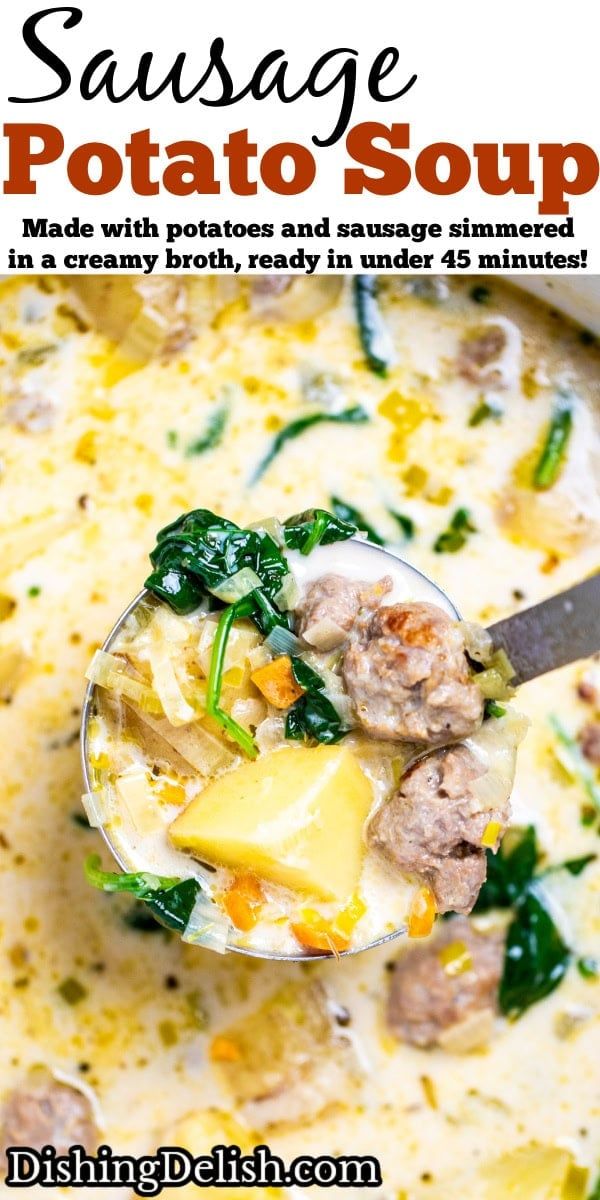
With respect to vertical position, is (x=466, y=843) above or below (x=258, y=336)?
below

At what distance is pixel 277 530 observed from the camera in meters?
3.77

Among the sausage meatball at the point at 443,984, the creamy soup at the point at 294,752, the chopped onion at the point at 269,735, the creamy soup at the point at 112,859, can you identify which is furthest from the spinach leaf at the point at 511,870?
the chopped onion at the point at 269,735

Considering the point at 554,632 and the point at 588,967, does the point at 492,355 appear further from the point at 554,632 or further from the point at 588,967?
the point at 588,967

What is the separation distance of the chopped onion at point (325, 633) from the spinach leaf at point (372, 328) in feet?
5.86

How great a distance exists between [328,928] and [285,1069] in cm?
138

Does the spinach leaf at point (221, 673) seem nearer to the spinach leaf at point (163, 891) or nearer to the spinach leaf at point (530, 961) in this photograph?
the spinach leaf at point (163, 891)

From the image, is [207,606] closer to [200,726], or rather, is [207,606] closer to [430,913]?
[200,726]

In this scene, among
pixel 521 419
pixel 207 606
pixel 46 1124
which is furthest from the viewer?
pixel 521 419

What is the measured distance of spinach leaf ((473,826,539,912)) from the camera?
4.64 metres

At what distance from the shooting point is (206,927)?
3.53 m

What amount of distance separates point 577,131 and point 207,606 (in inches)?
95.9

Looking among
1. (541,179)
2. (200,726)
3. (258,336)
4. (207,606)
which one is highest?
(541,179)

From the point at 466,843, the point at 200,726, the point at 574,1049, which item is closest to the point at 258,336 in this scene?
the point at 200,726

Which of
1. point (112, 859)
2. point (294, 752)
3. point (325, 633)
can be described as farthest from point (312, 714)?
point (112, 859)
